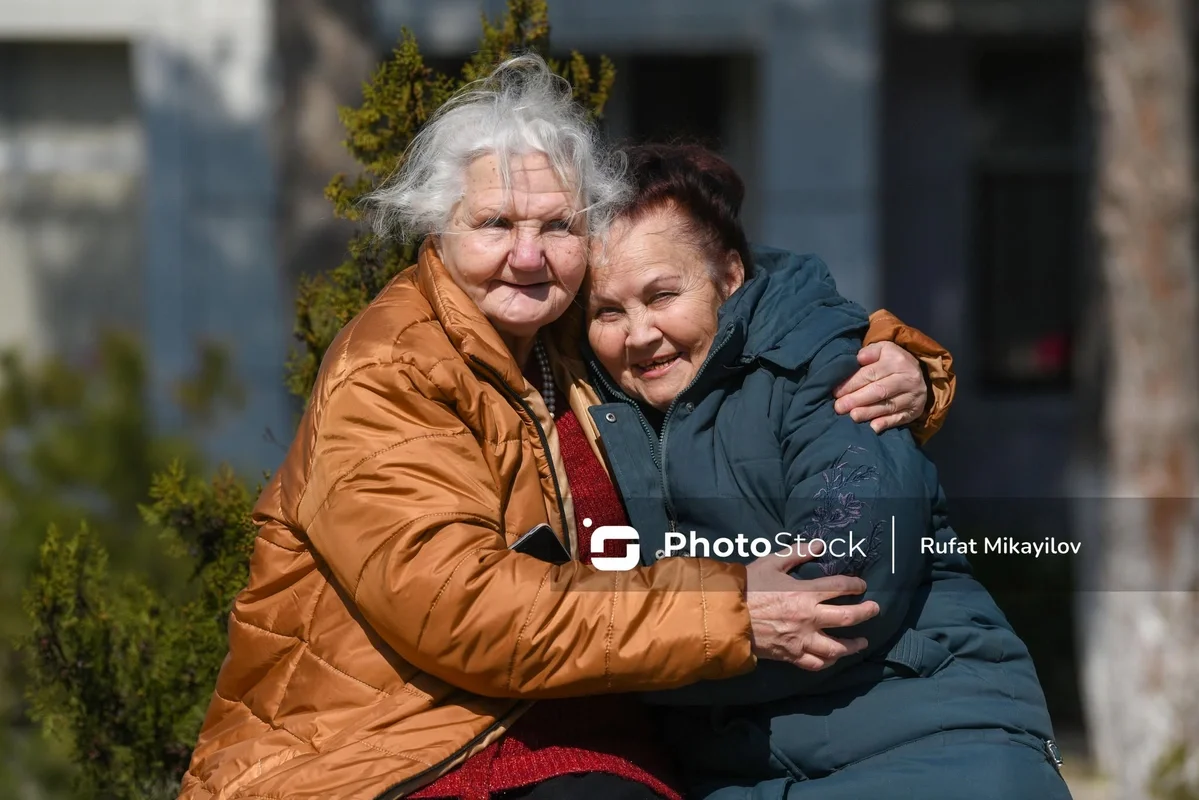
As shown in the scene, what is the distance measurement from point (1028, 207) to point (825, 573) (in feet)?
23.7

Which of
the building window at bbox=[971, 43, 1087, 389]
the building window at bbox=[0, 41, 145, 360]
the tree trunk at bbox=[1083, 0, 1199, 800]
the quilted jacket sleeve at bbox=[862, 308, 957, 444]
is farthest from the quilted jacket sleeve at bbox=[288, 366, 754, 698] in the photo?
the building window at bbox=[971, 43, 1087, 389]

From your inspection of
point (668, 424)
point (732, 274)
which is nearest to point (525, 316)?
point (668, 424)

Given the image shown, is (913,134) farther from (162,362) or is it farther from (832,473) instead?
(832,473)

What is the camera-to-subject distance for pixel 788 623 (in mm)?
2564

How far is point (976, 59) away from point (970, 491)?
261 cm

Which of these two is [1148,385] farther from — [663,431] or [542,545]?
[542,545]

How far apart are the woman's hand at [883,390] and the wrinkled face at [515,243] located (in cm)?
57

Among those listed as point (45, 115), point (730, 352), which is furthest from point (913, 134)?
point (730, 352)

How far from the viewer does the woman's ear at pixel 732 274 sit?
117 inches

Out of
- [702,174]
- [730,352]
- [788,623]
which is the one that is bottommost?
[788,623]

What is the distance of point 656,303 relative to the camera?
292 centimetres

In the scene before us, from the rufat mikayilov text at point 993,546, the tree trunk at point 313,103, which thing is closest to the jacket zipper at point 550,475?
the rufat mikayilov text at point 993,546

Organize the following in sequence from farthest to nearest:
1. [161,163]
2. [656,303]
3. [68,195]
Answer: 1. [68,195]
2. [161,163]
3. [656,303]

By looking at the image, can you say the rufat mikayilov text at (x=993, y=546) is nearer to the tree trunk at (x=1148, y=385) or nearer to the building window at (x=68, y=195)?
the tree trunk at (x=1148, y=385)
